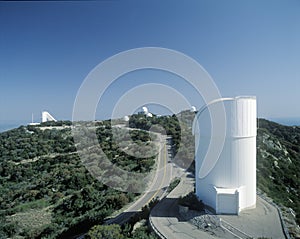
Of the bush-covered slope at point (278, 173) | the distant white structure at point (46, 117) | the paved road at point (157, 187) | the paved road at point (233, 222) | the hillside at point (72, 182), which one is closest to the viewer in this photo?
the paved road at point (233, 222)

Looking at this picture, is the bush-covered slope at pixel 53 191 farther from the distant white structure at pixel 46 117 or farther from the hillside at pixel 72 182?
the distant white structure at pixel 46 117

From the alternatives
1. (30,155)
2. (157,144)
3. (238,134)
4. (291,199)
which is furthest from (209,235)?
(30,155)

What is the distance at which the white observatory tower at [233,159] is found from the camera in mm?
9398

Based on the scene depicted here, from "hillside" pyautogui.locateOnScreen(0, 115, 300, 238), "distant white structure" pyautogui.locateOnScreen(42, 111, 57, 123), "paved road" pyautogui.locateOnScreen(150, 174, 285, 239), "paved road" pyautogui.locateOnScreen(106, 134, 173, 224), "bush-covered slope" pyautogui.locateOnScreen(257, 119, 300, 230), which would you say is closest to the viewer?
"paved road" pyautogui.locateOnScreen(150, 174, 285, 239)

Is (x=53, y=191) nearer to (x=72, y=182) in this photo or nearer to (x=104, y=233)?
(x=72, y=182)

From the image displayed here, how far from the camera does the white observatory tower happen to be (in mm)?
9398

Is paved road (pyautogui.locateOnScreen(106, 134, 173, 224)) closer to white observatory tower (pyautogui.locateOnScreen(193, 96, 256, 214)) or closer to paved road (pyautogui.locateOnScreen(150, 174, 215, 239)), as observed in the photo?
paved road (pyautogui.locateOnScreen(150, 174, 215, 239))

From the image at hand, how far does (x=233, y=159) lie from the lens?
964cm

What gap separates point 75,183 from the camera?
1667 centimetres

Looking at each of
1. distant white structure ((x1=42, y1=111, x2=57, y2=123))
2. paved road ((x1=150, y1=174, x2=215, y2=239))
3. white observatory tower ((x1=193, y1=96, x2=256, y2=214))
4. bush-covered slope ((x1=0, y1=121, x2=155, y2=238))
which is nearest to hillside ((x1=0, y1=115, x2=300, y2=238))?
bush-covered slope ((x1=0, y1=121, x2=155, y2=238))

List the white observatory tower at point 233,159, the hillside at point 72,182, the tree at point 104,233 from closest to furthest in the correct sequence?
the tree at point 104,233
the white observatory tower at point 233,159
the hillside at point 72,182

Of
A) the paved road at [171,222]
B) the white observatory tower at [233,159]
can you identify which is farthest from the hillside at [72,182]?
the white observatory tower at [233,159]

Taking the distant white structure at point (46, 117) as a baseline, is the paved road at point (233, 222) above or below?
below

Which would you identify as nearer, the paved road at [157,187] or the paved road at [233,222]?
the paved road at [233,222]
